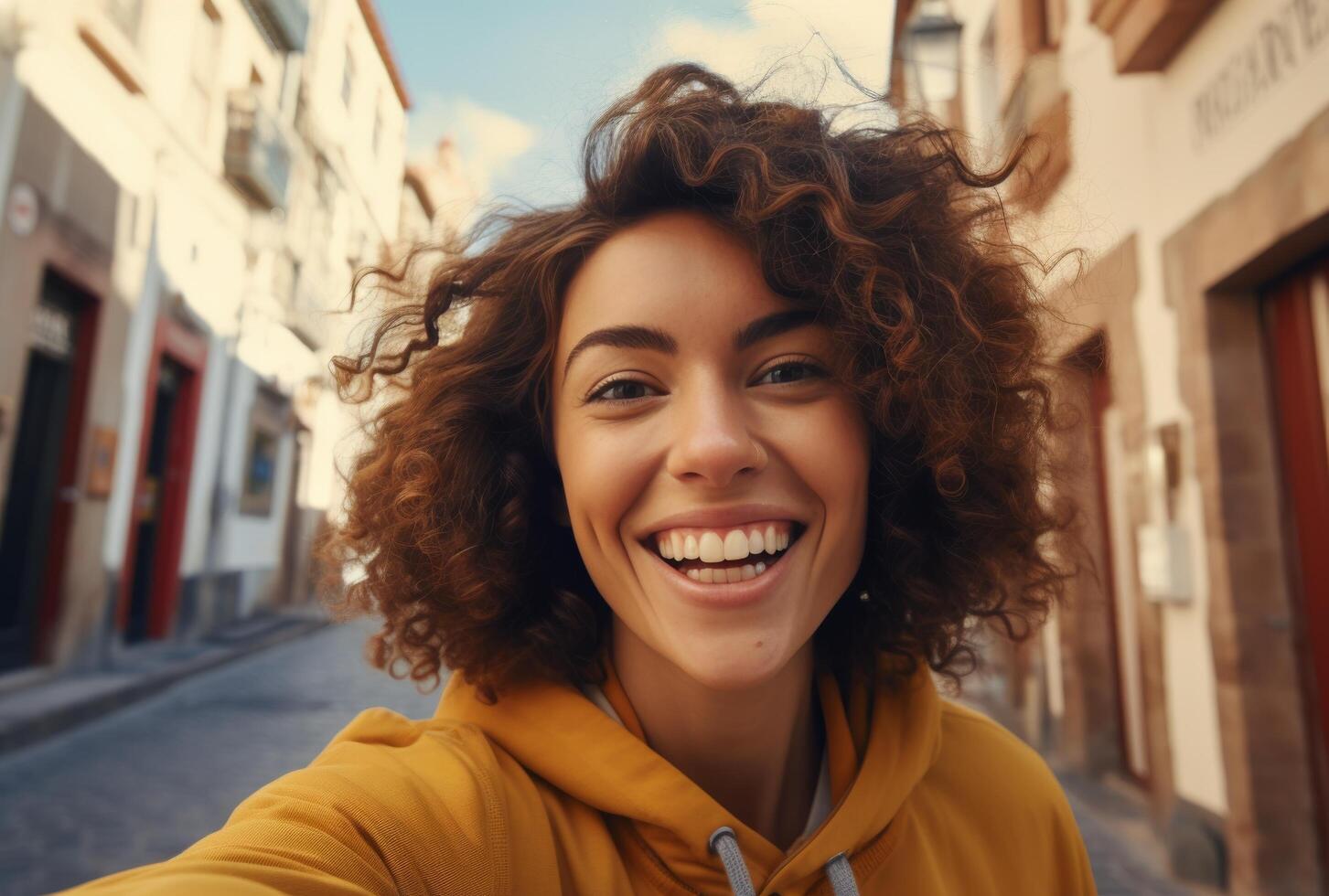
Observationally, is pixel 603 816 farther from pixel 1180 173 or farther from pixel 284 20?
pixel 284 20

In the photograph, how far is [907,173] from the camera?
1.51 m

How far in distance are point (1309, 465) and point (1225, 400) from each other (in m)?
0.41

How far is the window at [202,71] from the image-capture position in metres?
9.96

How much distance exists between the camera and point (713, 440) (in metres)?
1.20

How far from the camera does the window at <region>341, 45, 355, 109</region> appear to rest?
15547 mm

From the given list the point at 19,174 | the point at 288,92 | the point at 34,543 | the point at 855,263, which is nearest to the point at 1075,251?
the point at 855,263

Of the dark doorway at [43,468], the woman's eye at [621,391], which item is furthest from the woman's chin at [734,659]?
the dark doorway at [43,468]

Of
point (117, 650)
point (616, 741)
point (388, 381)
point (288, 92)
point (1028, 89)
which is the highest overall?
point (288, 92)

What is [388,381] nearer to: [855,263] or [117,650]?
[855,263]

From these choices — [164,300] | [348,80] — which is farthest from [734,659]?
[348,80]

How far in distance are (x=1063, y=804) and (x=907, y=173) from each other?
107 cm

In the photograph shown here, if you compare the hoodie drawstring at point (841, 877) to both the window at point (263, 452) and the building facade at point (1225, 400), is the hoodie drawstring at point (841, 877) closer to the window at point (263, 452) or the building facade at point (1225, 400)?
the building facade at point (1225, 400)

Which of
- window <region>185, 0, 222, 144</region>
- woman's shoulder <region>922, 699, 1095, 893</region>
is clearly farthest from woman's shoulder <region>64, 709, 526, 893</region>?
window <region>185, 0, 222, 144</region>

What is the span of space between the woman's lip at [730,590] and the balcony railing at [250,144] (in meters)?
11.5
